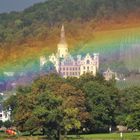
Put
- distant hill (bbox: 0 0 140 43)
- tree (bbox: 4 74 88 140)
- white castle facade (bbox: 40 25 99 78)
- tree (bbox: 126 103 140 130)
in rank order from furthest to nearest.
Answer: distant hill (bbox: 0 0 140 43) → white castle facade (bbox: 40 25 99 78) → tree (bbox: 126 103 140 130) → tree (bbox: 4 74 88 140)

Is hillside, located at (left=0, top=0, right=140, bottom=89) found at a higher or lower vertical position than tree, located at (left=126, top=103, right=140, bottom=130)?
higher

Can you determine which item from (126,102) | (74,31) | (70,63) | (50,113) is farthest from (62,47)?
(50,113)

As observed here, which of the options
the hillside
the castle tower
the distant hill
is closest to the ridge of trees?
the hillside

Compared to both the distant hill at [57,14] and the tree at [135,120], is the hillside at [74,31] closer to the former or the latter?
the distant hill at [57,14]

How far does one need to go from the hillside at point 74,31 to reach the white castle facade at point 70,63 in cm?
171

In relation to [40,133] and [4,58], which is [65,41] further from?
[40,133]

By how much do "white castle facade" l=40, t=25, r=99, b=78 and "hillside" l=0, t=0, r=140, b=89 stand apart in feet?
5.60

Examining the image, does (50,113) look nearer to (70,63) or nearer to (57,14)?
(70,63)

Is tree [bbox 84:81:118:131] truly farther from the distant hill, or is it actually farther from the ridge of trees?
the distant hill

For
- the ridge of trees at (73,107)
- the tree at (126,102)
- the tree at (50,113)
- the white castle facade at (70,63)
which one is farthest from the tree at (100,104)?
the white castle facade at (70,63)

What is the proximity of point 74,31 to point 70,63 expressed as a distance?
35.1ft

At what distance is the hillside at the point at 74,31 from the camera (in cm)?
9825

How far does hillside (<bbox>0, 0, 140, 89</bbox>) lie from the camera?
98250 mm

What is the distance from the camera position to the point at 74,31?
10819 centimetres
